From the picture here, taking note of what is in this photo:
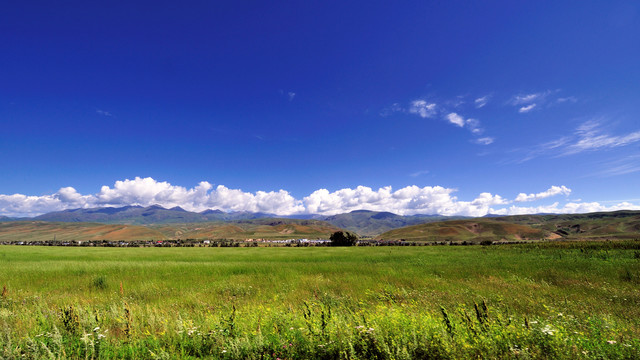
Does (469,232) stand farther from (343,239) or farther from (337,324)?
(337,324)

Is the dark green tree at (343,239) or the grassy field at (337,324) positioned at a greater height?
the grassy field at (337,324)

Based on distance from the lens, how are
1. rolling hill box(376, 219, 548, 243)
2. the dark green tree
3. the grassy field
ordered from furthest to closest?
rolling hill box(376, 219, 548, 243) → the dark green tree → the grassy field

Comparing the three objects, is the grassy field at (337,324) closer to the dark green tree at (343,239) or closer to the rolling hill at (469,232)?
the dark green tree at (343,239)

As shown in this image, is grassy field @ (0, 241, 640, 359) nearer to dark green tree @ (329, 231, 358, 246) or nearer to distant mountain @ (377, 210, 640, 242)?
dark green tree @ (329, 231, 358, 246)

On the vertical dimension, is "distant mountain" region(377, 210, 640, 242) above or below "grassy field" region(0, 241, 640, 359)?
below

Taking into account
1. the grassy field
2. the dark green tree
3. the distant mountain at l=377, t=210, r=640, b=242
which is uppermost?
the grassy field

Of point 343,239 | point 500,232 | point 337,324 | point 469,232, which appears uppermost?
point 337,324

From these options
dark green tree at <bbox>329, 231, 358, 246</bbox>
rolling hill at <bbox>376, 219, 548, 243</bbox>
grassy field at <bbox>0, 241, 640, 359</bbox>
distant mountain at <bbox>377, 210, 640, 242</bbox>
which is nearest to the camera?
grassy field at <bbox>0, 241, 640, 359</bbox>

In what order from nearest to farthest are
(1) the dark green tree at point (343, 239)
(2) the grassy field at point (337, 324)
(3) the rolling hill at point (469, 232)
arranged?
(2) the grassy field at point (337, 324), (1) the dark green tree at point (343, 239), (3) the rolling hill at point (469, 232)

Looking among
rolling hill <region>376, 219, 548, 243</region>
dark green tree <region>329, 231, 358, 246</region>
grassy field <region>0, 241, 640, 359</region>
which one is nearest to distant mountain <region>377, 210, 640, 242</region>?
rolling hill <region>376, 219, 548, 243</region>

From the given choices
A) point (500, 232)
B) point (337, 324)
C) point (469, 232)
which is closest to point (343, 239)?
point (337, 324)

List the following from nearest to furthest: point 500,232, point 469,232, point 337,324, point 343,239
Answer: point 337,324
point 343,239
point 500,232
point 469,232

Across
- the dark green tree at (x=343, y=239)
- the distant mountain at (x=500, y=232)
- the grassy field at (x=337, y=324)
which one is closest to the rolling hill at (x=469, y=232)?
the distant mountain at (x=500, y=232)

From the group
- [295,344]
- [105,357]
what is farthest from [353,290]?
[105,357]
